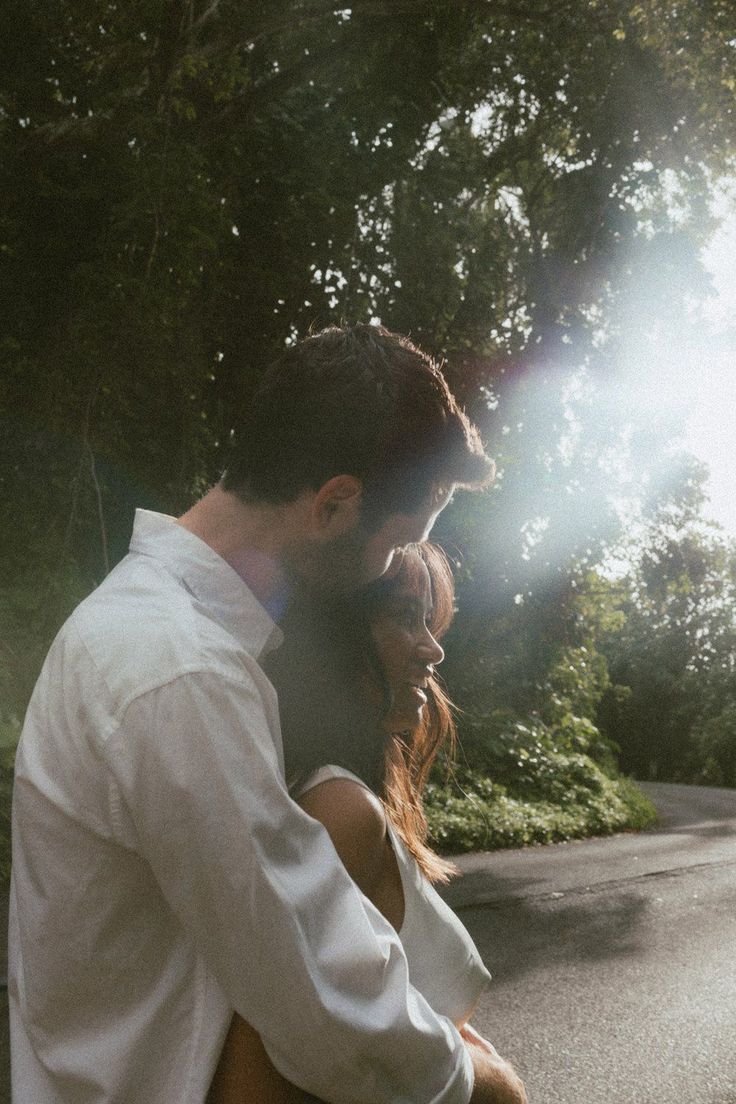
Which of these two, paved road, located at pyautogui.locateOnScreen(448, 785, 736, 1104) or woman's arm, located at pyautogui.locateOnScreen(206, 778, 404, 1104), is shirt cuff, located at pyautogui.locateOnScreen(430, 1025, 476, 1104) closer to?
woman's arm, located at pyautogui.locateOnScreen(206, 778, 404, 1104)

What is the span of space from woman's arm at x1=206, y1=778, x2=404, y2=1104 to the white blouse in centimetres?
1

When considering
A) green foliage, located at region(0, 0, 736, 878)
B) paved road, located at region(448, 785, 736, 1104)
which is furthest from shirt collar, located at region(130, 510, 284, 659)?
green foliage, located at region(0, 0, 736, 878)

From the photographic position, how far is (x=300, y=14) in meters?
8.74

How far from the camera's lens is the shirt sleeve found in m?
1.17

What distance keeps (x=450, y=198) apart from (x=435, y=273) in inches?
30.9

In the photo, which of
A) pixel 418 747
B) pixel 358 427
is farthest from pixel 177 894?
pixel 418 747

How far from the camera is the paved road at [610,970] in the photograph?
447cm

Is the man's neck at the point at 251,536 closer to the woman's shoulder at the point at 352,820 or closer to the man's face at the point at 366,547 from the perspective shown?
the man's face at the point at 366,547

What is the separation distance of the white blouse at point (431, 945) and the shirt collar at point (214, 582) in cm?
29

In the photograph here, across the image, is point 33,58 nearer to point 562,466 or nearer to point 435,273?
point 435,273

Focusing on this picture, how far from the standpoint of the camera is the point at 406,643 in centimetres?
213

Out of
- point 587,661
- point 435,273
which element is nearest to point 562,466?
point 587,661

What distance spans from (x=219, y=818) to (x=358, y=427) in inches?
22.7

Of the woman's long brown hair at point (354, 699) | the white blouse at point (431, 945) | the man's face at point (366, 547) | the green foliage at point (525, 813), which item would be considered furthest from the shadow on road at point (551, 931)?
the man's face at point (366, 547)
